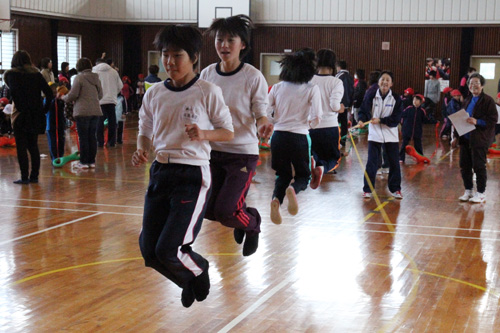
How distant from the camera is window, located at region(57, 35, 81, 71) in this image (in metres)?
22.1

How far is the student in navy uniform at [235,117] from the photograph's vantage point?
4473 millimetres

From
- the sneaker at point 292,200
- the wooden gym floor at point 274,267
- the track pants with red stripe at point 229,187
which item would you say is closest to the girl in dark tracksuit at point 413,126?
the wooden gym floor at point 274,267

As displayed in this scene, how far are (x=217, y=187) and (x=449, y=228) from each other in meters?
3.34

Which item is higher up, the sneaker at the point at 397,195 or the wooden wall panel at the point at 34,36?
the wooden wall panel at the point at 34,36

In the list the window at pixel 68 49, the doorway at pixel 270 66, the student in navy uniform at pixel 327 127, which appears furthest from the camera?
the doorway at pixel 270 66

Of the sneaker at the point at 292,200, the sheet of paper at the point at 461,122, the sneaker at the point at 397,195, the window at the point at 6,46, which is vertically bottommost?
the sneaker at the point at 397,195

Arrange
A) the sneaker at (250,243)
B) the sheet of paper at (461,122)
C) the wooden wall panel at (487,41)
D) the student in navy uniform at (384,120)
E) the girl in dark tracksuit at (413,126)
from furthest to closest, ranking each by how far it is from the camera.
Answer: the wooden wall panel at (487,41) → the girl in dark tracksuit at (413,126) → the student in navy uniform at (384,120) → the sheet of paper at (461,122) → the sneaker at (250,243)

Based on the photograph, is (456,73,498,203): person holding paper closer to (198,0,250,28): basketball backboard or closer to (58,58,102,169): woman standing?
(58,58,102,169): woman standing

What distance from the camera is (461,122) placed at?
807 cm

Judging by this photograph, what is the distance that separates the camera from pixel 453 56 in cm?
2166

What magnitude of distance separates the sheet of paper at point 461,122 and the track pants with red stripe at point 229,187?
13.6 feet

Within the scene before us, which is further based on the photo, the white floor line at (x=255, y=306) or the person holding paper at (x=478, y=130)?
the person holding paper at (x=478, y=130)

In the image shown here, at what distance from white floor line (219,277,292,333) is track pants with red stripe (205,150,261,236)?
1.63 ft

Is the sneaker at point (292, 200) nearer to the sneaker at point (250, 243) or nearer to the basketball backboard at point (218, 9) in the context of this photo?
the sneaker at point (250, 243)
